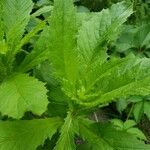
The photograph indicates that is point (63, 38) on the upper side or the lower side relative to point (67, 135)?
upper

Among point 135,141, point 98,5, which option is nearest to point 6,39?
point 135,141

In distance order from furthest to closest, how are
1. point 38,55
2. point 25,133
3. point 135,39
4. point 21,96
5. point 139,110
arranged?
point 135,39 → point 139,110 → point 38,55 → point 25,133 → point 21,96

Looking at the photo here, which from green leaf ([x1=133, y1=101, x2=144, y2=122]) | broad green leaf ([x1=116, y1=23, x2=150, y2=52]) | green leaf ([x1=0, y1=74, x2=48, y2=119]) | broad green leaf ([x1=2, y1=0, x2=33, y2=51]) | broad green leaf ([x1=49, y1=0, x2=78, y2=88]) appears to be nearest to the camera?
green leaf ([x1=0, y1=74, x2=48, y2=119])

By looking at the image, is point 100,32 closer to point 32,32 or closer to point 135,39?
point 32,32

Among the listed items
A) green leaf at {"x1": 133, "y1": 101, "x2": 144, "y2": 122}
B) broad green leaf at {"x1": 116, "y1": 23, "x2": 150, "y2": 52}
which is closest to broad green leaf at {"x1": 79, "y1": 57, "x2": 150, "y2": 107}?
green leaf at {"x1": 133, "y1": 101, "x2": 144, "y2": 122}

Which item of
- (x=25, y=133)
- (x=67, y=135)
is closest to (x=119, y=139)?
(x=67, y=135)

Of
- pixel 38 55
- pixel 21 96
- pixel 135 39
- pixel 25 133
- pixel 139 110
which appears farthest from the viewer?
pixel 135 39

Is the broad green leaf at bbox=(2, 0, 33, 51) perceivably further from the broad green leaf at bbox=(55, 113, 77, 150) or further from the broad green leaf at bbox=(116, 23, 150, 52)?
the broad green leaf at bbox=(116, 23, 150, 52)
